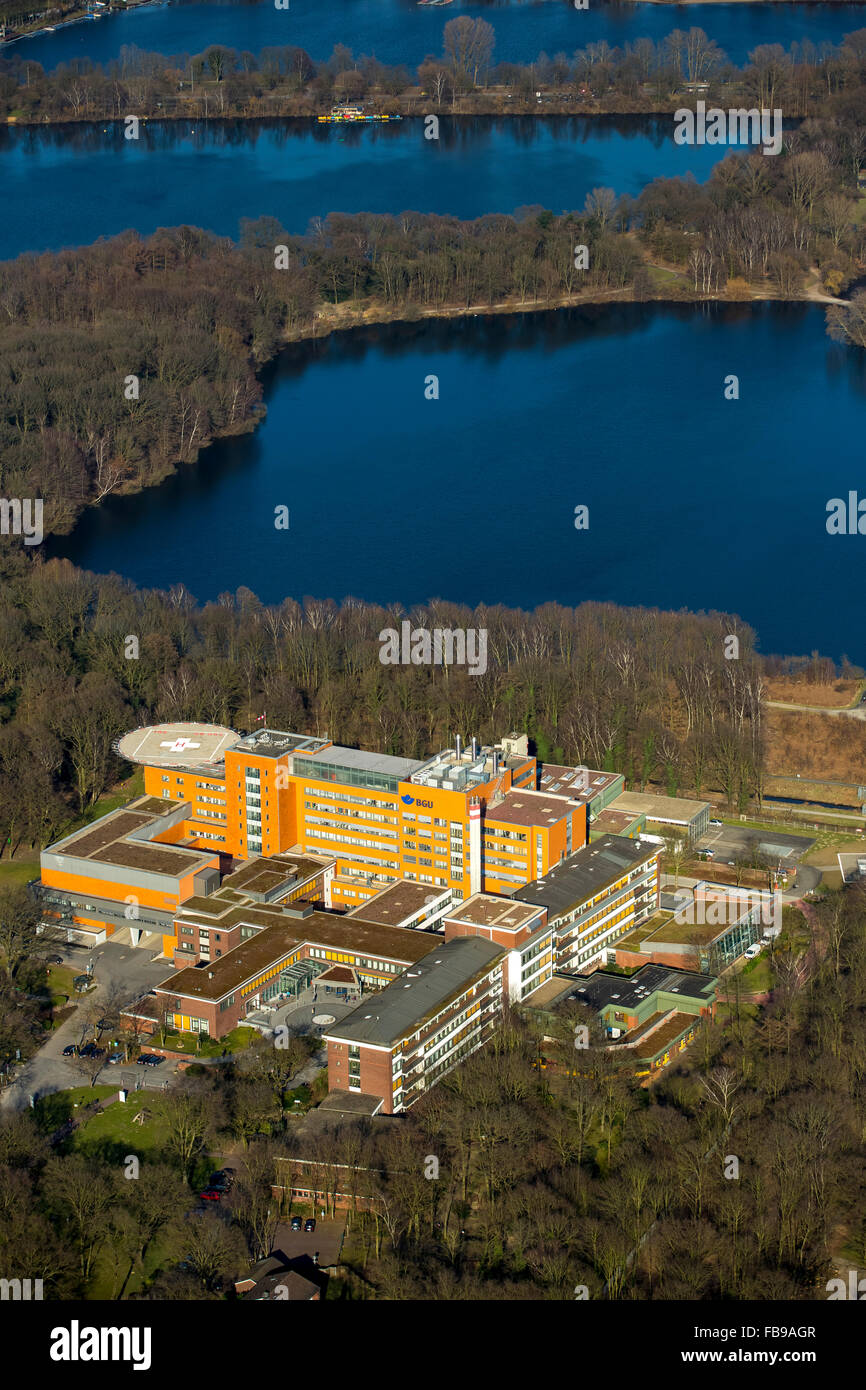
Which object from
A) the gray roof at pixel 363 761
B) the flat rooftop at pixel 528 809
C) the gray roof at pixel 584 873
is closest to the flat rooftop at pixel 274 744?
the gray roof at pixel 363 761

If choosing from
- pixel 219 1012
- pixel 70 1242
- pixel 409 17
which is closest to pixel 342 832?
pixel 219 1012

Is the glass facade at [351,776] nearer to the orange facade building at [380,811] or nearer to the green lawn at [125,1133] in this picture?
the orange facade building at [380,811]

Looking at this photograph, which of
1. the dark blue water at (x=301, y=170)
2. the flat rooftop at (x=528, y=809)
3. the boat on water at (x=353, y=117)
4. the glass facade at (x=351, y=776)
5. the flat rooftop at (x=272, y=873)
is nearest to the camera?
the flat rooftop at (x=528, y=809)

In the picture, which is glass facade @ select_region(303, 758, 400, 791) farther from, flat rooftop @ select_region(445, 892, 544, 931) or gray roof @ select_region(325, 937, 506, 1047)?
gray roof @ select_region(325, 937, 506, 1047)

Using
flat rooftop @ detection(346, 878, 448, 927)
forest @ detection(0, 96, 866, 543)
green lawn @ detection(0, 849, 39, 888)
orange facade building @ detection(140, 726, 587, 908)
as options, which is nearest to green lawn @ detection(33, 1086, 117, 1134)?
flat rooftop @ detection(346, 878, 448, 927)

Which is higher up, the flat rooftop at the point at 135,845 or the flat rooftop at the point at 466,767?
the flat rooftop at the point at 466,767
